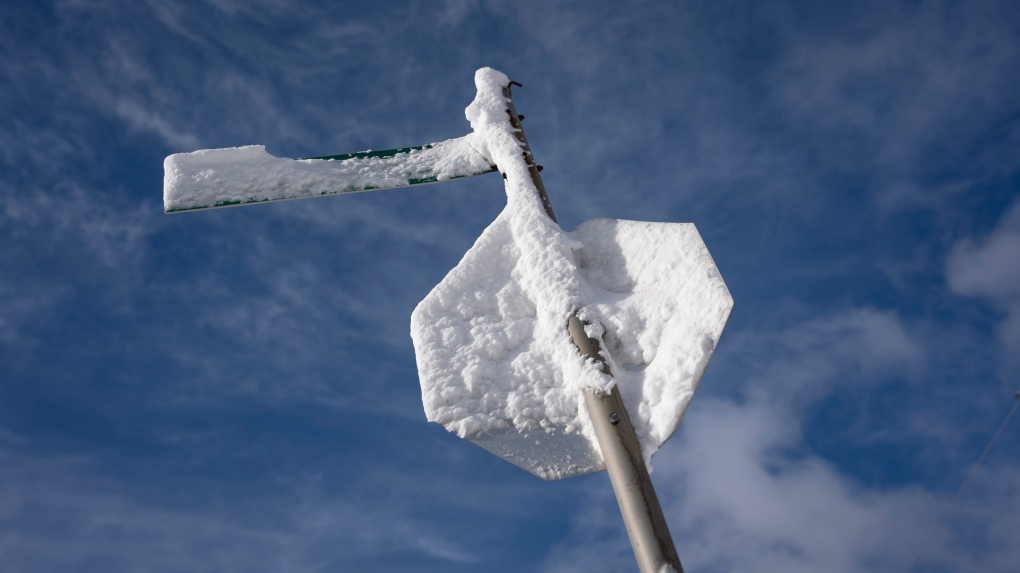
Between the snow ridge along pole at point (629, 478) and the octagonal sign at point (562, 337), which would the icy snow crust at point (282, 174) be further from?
the snow ridge along pole at point (629, 478)

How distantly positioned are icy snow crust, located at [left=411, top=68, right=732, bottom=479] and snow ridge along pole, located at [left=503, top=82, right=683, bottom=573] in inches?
2.0

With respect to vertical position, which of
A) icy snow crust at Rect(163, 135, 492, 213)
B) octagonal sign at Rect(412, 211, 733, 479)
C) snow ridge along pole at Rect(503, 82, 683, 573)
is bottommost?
snow ridge along pole at Rect(503, 82, 683, 573)

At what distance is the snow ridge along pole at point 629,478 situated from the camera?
226 cm

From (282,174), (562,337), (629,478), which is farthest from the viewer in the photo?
(282,174)

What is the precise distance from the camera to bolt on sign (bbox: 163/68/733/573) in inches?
105

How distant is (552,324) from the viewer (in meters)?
3.10

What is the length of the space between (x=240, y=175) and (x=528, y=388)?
2088 mm

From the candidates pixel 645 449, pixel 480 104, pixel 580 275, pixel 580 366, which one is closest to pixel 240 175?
pixel 480 104

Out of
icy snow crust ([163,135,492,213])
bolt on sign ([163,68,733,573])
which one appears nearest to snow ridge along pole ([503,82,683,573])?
bolt on sign ([163,68,733,573])

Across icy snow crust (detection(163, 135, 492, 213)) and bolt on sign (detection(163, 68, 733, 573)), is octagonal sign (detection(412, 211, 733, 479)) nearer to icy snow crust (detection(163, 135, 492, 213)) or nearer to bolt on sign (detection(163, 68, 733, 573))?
bolt on sign (detection(163, 68, 733, 573))

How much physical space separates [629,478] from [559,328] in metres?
0.78

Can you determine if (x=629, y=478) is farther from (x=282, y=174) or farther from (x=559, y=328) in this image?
(x=282, y=174)

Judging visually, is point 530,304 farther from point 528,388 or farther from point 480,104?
point 480,104

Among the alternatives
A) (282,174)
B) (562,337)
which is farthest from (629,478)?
(282,174)
